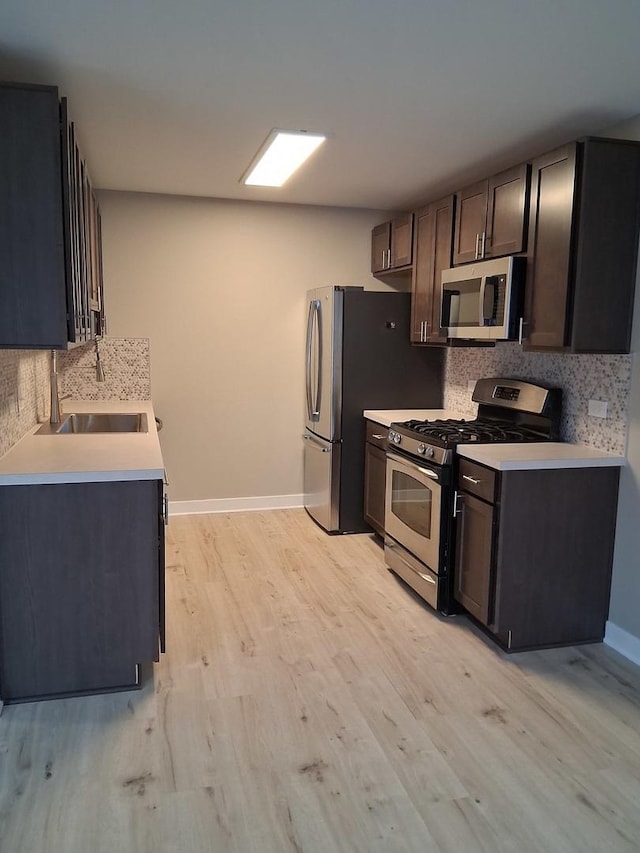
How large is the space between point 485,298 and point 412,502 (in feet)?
3.77

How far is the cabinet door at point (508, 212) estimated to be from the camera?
308 cm

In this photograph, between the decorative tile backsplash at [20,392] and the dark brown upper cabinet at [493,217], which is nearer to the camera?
the decorative tile backsplash at [20,392]

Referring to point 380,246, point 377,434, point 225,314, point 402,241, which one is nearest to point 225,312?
point 225,314

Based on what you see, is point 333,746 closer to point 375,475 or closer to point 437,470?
point 437,470

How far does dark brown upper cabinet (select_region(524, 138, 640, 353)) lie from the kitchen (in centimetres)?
163

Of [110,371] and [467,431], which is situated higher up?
[110,371]

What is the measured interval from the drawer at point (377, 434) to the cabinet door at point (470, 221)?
1.16 meters

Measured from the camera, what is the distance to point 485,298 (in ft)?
10.7

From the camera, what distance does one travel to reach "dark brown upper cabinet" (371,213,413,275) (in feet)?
14.6

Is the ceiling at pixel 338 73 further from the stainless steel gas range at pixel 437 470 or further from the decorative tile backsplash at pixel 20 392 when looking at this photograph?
the stainless steel gas range at pixel 437 470

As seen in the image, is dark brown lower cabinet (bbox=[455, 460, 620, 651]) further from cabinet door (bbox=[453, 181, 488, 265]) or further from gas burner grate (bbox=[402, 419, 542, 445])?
cabinet door (bbox=[453, 181, 488, 265])

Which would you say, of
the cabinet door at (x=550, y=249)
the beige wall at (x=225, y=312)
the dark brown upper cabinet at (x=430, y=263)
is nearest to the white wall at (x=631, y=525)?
the cabinet door at (x=550, y=249)


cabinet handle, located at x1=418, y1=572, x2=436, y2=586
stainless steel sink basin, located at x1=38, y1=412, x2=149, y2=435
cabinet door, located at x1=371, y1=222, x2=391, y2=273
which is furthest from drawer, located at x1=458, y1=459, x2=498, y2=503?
cabinet door, located at x1=371, y1=222, x2=391, y2=273

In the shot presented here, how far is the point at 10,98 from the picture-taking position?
220 cm
